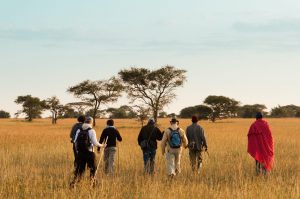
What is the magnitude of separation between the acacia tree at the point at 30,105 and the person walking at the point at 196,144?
85.2 meters

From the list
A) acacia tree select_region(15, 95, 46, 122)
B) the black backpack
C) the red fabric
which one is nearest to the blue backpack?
the red fabric

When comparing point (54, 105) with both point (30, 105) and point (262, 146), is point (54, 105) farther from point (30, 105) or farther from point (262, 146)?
point (262, 146)

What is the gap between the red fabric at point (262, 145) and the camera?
44.2 ft

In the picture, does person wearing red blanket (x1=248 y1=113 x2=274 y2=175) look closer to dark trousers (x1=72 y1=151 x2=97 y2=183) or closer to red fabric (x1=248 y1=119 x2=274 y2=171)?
red fabric (x1=248 y1=119 x2=274 y2=171)

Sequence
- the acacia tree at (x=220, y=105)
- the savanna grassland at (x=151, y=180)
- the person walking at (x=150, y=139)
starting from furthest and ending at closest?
the acacia tree at (x=220, y=105) < the person walking at (x=150, y=139) < the savanna grassland at (x=151, y=180)

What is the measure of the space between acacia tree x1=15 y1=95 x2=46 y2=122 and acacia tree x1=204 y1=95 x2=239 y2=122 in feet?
104

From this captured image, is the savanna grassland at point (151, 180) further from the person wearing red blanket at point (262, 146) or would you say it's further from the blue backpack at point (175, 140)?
the blue backpack at point (175, 140)

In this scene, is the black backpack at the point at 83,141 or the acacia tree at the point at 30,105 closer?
the black backpack at the point at 83,141

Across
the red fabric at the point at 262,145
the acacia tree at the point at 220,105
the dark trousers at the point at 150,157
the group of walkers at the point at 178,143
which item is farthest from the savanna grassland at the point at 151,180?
the acacia tree at the point at 220,105

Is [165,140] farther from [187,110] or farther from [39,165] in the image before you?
[187,110]

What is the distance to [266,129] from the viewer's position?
13.6m

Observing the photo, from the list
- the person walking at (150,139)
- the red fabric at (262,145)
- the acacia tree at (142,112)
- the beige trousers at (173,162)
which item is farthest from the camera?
the acacia tree at (142,112)

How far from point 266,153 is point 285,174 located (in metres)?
0.80

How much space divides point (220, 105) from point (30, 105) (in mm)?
36633
